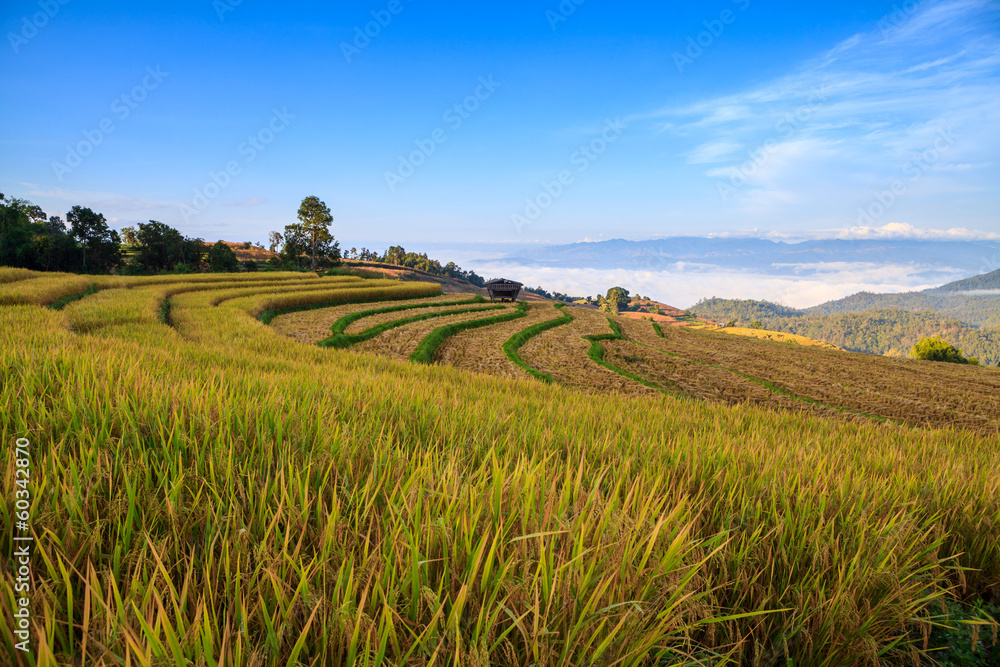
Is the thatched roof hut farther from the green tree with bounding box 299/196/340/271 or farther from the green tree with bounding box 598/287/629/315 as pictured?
the green tree with bounding box 598/287/629/315

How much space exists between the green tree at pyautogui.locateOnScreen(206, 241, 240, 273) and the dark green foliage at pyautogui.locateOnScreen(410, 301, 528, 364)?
55268 millimetres

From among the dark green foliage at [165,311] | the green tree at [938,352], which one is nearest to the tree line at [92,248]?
the dark green foliage at [165,311]

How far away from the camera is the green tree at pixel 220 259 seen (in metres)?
64.1

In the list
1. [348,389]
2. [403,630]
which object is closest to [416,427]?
[348,389]

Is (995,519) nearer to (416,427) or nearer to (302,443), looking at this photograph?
(416,427)

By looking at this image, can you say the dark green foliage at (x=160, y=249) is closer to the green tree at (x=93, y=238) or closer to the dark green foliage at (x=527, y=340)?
the green tree at (x=93, y=238)

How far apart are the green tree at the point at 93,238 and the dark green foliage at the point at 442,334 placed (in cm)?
6336

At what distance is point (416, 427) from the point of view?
119 inches

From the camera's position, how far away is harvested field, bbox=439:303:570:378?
14398mm

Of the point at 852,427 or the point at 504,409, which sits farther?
the point at 852,427

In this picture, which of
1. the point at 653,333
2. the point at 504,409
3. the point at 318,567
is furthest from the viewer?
the point at 653,333

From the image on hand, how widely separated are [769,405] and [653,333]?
16250 millimetres

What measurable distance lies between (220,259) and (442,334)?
62676 mm

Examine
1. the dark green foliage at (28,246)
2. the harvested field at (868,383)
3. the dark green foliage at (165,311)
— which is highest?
the dark green foliage at (28,246)
